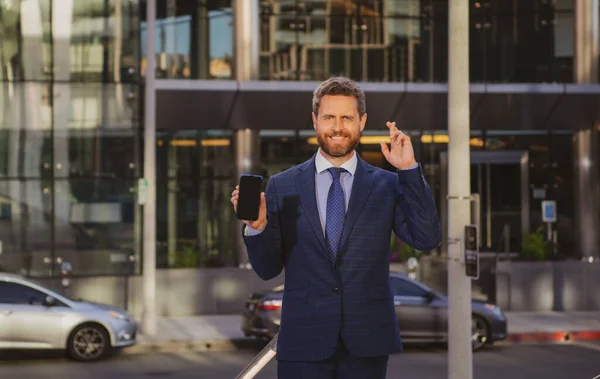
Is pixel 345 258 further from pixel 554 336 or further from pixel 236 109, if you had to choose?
pixel 236 109

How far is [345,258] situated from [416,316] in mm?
14750

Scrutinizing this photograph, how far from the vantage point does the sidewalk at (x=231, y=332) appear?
2031 cm

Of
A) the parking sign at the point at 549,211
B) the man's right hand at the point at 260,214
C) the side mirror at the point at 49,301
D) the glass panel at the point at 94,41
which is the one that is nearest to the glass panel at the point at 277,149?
the glass panel at the point at 94,41

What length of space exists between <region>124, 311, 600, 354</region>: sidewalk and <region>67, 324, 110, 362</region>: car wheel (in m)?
1.25

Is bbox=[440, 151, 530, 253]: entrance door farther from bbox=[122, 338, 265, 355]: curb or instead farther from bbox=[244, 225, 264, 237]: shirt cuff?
bbox=[244, 225, 264, 237]: shirt cuff

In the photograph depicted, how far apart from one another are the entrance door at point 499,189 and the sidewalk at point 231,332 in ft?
11.4

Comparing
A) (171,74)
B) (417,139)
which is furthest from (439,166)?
(171,74)

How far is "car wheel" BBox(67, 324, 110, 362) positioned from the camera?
18.3m

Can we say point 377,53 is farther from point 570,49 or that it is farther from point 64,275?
point 64,275

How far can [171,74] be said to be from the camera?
88.7ft

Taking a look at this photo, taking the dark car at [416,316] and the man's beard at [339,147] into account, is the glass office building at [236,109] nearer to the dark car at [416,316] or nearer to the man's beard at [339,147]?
the dark car at [416,316]

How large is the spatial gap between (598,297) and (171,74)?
10.6 m

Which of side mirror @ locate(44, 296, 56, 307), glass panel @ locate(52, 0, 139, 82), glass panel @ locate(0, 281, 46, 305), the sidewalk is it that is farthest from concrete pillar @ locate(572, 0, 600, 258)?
glass panel @ locate(0, 281, 46, 305)

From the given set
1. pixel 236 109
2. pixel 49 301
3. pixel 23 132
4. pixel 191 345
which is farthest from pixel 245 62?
pixel 49 301
